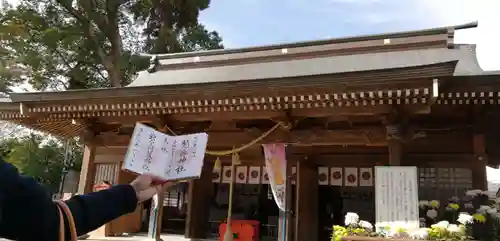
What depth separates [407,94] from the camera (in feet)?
21.5

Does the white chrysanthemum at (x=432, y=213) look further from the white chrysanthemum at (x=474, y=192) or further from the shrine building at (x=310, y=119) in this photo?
the shrine building at (x=310, y=119)

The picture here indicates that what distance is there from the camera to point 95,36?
2192 centimetres

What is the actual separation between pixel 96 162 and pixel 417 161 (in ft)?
29.5

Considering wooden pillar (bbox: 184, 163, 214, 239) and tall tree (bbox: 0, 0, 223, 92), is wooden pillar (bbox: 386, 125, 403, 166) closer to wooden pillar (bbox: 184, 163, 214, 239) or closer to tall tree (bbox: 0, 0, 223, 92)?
wooden pillar (bbox: 184, 163, 214, 239)

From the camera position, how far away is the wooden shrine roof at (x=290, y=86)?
6.68 m

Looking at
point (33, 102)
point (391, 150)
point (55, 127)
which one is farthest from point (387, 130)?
point (55, 127)

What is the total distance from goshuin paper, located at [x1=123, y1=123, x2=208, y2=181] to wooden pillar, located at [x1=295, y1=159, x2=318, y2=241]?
7968mm

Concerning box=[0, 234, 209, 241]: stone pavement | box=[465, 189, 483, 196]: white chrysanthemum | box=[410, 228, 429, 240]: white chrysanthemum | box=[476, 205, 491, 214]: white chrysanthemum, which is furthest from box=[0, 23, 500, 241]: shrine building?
box=[410, 228, 429, 240]: white chrysanthemum

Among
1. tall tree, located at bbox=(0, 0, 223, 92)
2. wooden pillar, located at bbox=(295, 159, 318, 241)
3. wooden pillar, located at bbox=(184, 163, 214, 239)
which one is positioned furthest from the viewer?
tall tree, located at bbox=(0, 0, 223, 92)

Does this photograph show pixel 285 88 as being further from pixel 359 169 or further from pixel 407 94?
pixel 359 169

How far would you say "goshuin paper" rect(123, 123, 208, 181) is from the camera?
1.91 metres

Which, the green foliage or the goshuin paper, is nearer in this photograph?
the goshuin paper

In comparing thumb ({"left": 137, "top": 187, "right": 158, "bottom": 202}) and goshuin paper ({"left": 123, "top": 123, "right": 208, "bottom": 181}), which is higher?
goshuin paper ({"left": 123, "top": 123, "right": 208, "bottom": 181})

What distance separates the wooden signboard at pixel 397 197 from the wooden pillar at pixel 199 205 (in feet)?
18.1
